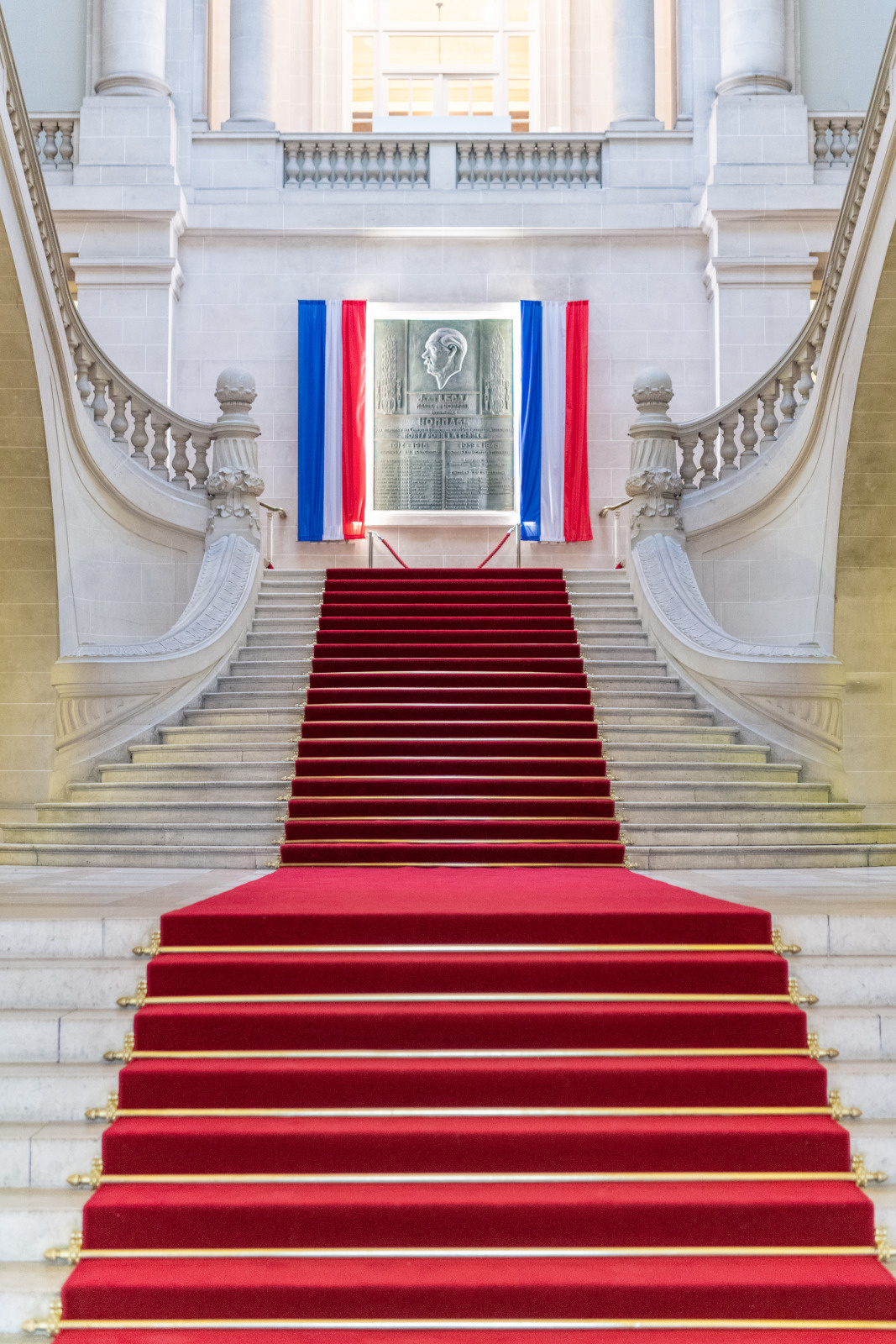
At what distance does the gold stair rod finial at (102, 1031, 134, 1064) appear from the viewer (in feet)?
12.2

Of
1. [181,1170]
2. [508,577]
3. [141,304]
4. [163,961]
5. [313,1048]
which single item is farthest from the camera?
[141,304]

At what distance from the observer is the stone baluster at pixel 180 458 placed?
930cm

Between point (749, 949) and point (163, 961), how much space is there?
194cm

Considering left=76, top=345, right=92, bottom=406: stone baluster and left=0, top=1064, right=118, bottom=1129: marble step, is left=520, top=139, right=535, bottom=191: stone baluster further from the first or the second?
left=0, top=1064, right=118, bottom=1129: marble step

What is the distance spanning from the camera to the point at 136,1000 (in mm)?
3895

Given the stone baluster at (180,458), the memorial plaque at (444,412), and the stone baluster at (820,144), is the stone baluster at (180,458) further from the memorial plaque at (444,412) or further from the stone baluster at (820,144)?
the stone baluster at (820,144)

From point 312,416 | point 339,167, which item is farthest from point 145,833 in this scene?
point 339,167

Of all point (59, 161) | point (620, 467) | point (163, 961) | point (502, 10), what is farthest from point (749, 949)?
point (502, 10)

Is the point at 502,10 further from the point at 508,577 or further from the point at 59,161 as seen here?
the point at 508,577

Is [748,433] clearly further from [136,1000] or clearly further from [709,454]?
[136,1000]

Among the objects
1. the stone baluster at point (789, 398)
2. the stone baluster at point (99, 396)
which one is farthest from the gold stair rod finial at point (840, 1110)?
the stone baluster at point (99, 396)

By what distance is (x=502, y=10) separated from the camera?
15.2 m

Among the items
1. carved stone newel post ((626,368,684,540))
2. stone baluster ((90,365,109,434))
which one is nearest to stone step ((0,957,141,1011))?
stone baluster ((90,365,109,434))

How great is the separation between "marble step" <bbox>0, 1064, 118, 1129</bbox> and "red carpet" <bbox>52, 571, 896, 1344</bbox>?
0.36 feet
